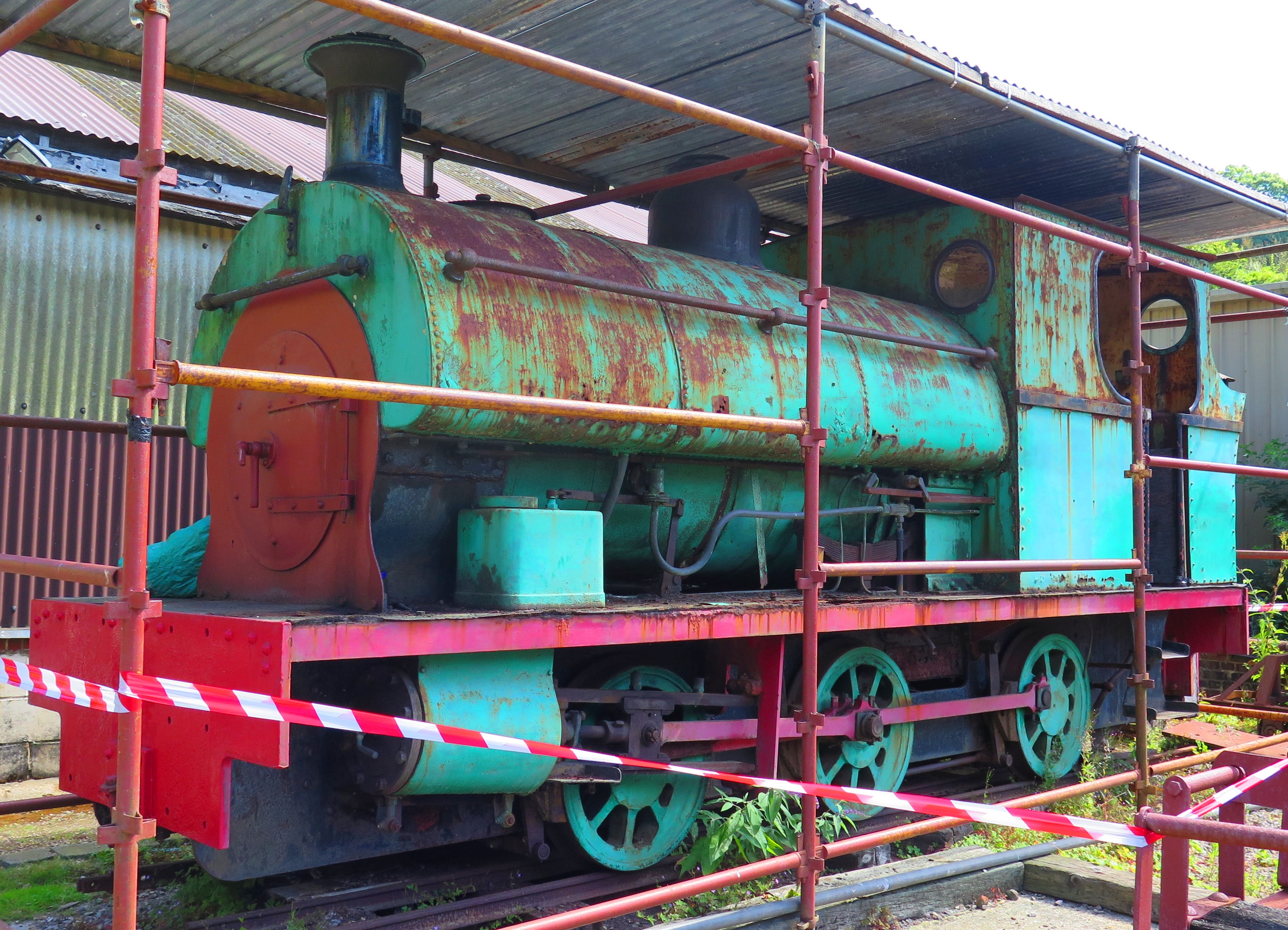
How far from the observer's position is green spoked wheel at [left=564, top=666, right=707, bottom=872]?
448 centimetres

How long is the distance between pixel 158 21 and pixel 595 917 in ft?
8.78

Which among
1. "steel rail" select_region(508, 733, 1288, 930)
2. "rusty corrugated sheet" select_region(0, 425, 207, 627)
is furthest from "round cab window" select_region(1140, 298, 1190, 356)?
"rusty corrugated sheet" select_region(0, 425, 207, 627)

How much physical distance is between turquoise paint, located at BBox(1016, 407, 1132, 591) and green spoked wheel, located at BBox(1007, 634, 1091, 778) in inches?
17.2

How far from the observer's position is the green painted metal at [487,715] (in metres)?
3.67

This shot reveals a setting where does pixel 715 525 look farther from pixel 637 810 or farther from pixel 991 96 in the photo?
pixel 991 96

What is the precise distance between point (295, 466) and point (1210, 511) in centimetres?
601

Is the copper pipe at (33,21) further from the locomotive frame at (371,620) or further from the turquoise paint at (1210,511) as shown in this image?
the turquoise paint at (1210,511)

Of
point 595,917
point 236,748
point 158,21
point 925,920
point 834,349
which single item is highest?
point 158,21

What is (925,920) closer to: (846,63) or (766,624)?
(766,624)

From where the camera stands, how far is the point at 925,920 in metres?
4.51

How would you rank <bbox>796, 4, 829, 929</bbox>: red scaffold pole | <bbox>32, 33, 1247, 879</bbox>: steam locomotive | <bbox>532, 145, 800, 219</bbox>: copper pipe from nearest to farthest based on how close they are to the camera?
1. <bbox>32, 33, 1247, 879</bbox>: steam locomotive
2. <bbox>796, 4, 829, 929</bbox>: red scaffold pole
3. <bbox>532, 145, 800, 219</bbox>: copper pipe

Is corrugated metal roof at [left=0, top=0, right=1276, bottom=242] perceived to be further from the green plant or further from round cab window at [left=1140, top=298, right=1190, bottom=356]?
round cab window at [left=1140, top=298, right=1190, bottom=356]

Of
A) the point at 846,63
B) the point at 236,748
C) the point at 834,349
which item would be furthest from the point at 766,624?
the point at 846,63

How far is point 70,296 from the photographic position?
7.98m
